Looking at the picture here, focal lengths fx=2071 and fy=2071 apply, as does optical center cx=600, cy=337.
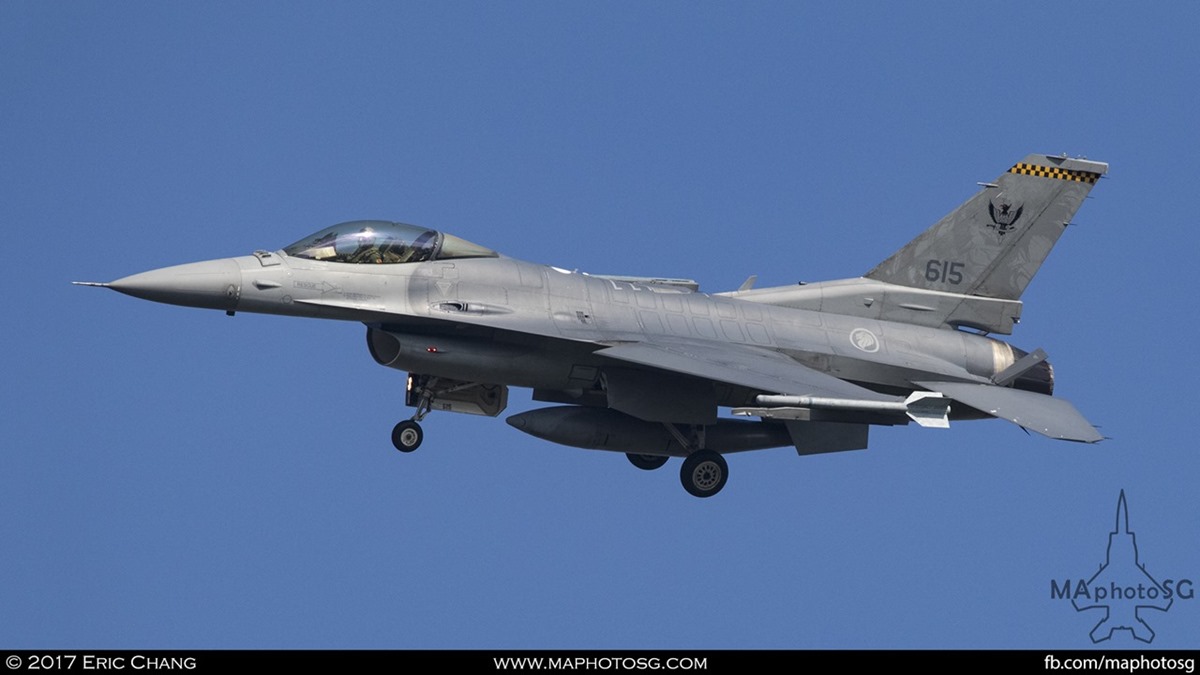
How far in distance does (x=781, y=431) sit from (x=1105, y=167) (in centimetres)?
493

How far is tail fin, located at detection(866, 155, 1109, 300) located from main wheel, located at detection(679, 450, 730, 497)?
2.91 metres

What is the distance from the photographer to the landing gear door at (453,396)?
72.7 feet

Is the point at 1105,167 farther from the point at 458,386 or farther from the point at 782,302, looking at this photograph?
the point at 458,386

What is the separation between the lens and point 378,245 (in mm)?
21609

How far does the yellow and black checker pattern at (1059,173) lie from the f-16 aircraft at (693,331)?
0.02 meters

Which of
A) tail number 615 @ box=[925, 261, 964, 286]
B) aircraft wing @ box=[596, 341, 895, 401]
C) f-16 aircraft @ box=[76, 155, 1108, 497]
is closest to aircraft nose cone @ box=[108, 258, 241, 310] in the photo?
f-16 aircraft @ box=[76, 155, 1108, 497]

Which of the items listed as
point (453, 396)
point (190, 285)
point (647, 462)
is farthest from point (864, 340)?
point (190, 285)

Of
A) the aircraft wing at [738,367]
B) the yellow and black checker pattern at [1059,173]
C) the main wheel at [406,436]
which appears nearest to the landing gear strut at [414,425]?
the main wheel at [406,436]

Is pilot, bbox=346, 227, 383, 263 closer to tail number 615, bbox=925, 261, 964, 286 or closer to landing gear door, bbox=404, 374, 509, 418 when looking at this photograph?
landing gear door, bbox=404, 374, 509, 418

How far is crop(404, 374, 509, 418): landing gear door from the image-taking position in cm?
2216

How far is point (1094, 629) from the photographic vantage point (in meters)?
18.6

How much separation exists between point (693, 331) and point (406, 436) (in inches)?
130

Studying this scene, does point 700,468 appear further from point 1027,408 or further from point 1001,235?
point 1001,235
